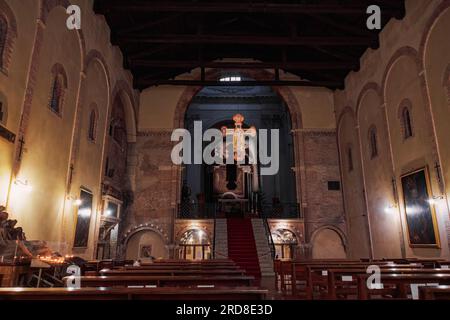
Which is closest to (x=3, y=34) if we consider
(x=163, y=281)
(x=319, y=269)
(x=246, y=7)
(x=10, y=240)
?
(x=10, y=240)

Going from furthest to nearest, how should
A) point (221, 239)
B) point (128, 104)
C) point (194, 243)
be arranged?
point (194, 243) → point (128, 104) → point (221, 239)

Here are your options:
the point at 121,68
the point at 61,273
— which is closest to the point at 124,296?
the point at 61,273

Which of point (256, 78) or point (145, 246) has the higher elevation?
point (256, 78)

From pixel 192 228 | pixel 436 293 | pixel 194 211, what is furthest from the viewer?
pixel 194 211

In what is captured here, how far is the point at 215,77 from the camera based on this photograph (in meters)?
17.9

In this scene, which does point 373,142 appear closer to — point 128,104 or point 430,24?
point 430,24

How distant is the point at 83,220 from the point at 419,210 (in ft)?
34.6

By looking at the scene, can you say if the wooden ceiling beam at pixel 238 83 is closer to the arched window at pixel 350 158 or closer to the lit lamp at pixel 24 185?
the arched window at pixel 350 158

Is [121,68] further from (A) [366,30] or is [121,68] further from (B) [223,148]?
(A) [366,30]

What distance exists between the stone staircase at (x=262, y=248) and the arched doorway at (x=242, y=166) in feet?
9.76

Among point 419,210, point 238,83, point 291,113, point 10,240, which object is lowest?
point 10,240

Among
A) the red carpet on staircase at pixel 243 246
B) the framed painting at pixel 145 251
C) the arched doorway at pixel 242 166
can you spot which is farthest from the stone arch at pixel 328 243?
the framed painting at pixel 145 251

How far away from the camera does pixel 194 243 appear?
16.1 m

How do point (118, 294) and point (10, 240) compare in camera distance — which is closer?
point (118, 294)
